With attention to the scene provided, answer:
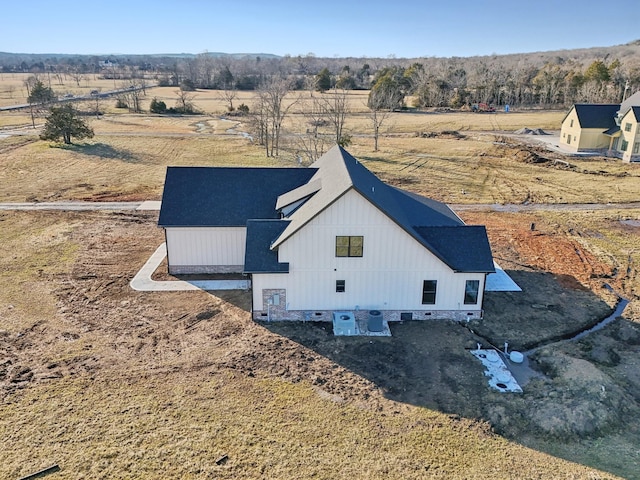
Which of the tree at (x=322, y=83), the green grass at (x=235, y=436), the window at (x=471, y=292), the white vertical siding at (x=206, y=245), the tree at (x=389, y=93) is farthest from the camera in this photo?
the tree at (x=322, y=83)

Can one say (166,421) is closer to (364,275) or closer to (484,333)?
(364,275)

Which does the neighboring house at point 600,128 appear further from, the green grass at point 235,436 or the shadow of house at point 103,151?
the green grass at point 235,436

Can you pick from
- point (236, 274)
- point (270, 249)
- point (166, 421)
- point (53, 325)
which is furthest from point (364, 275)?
point (53, 325)

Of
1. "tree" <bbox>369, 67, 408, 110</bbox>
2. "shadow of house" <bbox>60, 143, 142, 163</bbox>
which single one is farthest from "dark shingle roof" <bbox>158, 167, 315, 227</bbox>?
"tree" <bbox>369, 67, 408, 110</bbox>

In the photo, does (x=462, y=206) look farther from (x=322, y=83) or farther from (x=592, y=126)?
(x=322, y=83)

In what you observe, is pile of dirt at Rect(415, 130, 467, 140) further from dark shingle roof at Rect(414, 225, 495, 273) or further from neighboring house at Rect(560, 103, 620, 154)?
dark shingle roof at Rect(414, 225, 495, 273)

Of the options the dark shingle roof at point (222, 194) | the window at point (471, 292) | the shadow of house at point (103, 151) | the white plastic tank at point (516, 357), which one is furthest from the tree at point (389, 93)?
the white plastic tank at point (516, 357)
